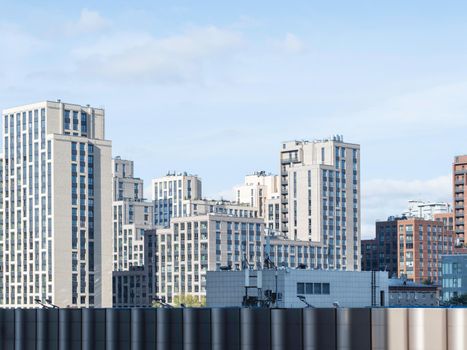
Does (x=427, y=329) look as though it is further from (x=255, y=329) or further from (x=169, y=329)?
(x=169, y=329)

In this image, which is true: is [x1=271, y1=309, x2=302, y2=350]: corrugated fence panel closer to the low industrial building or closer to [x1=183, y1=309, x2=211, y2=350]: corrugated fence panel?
[x1=183, y1=309, x2=211, y2=350]: corrugated fence panel

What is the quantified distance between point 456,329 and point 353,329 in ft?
23.6

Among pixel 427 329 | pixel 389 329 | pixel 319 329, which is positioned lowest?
pixel 319 329

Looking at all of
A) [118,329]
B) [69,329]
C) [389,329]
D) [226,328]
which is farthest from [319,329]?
[69,329]

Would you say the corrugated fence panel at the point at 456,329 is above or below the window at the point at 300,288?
above

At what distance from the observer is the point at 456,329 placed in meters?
67.1

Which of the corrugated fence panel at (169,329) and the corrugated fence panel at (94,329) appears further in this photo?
the corrugated fence panel at (94,329)

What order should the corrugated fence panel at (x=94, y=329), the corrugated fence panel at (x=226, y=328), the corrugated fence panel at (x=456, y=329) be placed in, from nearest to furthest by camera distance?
the corrugated fence panel at (x=456, y=329) < the corrugated fence panel at (x=226, y=328) < the corrugated fence panel at (x=94, y=329)

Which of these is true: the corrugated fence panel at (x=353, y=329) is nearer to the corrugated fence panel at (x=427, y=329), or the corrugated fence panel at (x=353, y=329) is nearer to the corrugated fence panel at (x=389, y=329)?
the corrugated fence panel at (x=389, y=329)

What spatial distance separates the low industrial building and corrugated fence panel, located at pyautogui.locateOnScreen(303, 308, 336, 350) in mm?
105683

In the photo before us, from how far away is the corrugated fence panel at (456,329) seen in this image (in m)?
66.8

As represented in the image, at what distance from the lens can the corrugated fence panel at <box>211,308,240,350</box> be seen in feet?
250

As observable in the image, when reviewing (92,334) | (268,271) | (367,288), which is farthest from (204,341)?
(367,288)

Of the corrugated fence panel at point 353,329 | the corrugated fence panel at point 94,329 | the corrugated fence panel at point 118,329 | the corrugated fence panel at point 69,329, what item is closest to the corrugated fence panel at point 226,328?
the corrugated fence panel at point 118,329
